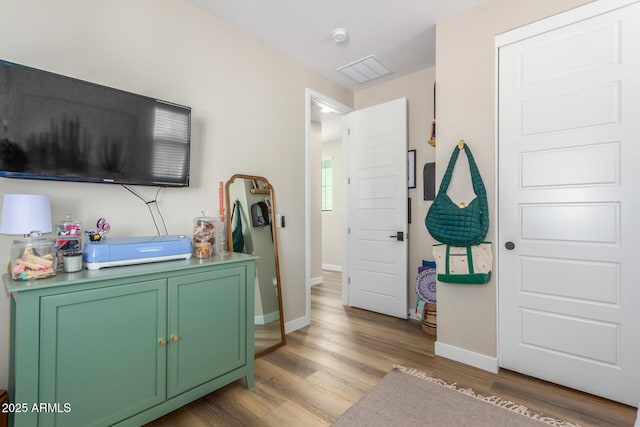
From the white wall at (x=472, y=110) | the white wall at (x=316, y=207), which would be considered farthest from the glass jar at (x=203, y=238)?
the white wall at (x=316, y=207)

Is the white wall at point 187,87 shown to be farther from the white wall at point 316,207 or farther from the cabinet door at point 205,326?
the white wall at point 316,207

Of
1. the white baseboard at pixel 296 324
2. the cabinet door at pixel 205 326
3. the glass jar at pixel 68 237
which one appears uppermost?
the glass jar at pixel 68 237

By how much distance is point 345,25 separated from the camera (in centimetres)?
258

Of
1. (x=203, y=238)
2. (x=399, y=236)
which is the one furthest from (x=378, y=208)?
(x=203, y=238)

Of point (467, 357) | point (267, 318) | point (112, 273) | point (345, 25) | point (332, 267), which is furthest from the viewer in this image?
point (332, 267)

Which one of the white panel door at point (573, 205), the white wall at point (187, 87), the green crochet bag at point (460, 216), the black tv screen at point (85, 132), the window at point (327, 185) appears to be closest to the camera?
the black tv screen at point (85, 132)

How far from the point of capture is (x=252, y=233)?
2.69 metres

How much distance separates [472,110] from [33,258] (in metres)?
2.94

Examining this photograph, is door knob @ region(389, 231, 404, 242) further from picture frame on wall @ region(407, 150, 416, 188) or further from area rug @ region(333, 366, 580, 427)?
area rug @ region(333, 366, 580, 427)

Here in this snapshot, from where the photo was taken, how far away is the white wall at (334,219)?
20.3ft

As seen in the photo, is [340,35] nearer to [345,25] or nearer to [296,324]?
[345,25]

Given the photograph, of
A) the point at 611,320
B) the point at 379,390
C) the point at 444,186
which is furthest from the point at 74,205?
the point at 611,320

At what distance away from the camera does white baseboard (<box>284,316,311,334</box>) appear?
3.00 metres

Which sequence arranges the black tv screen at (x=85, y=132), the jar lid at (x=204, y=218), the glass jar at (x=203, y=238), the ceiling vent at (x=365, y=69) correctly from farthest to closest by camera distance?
the ceiling vent at (x=365, y=69)
the jar lid at (x=204, y=218)
the glass jar at (x=203, y=238)
the black tv screen at (x=85, y=132)
